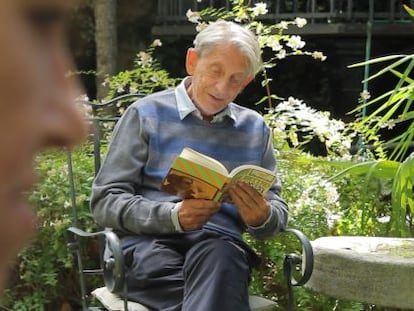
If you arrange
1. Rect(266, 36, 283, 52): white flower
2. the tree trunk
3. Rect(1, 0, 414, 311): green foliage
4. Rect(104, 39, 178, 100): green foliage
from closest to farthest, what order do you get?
Rect(1, 0, 414, 311): green foliage → Rect(266, 36, 283, 52): white flower → Rect(104, 39, 178, 100): green foliage → the tree trunk

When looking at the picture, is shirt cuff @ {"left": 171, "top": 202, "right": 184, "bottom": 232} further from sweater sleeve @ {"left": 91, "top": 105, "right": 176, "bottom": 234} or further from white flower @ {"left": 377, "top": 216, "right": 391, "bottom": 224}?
white flower @ {"left": 377, "top": 216, "right": 391, "bottom": 224}

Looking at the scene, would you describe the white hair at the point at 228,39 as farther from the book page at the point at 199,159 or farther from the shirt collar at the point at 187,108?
the book page at the point at 199,159

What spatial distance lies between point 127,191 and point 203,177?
396 millimetres

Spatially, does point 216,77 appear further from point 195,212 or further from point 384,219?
point 384,219

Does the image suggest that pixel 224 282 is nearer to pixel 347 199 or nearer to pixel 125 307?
pixel 125 307

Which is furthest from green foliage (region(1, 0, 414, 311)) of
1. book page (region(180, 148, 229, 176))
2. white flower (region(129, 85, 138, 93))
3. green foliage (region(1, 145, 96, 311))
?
book page (region(180, 148, 229, 176))

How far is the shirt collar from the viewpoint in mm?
2570

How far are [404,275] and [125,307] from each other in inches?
34.7

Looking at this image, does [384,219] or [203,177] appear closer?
[203,177]

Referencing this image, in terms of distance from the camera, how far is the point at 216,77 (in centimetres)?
257

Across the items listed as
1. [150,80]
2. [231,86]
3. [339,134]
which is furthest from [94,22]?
[231,86]

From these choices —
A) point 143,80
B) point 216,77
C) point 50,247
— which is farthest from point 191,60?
point 143,80

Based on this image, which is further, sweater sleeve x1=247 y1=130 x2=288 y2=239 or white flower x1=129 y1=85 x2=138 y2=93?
white flower x1=129 y1=85 x2=138 y2=93

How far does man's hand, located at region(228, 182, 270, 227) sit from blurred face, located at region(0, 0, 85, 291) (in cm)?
197
